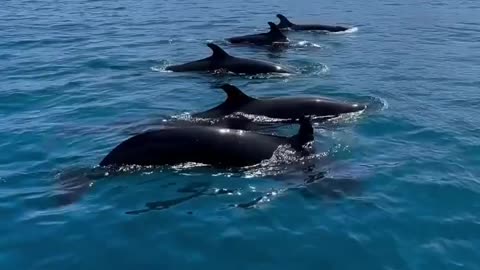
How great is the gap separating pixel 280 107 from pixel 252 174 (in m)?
3.99

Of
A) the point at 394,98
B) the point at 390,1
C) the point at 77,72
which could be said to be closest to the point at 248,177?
the point at 394,98

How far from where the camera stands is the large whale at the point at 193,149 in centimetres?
1147

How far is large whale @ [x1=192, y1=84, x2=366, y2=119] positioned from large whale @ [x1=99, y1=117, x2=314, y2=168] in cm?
243

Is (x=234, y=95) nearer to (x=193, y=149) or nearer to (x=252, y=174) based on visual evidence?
(x=193, y=149)

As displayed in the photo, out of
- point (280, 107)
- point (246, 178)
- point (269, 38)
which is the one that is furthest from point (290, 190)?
point (269, 38)

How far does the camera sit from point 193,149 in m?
11.5

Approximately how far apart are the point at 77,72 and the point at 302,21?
54.5 ft

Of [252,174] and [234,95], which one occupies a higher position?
[234,95]

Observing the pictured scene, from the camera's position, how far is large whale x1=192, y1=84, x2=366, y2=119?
1431 centimetres

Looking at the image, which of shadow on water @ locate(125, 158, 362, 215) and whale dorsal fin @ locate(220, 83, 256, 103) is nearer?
shadow on water @ locate(125, 158, 362, 215)

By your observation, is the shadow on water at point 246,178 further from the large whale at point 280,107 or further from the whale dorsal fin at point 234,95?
the large whale at point 280,107

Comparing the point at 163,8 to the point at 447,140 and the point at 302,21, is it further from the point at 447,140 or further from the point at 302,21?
the point at 447,140

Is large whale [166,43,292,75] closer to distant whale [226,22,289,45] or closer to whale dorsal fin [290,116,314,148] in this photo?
distant whale [226,22,289,45]

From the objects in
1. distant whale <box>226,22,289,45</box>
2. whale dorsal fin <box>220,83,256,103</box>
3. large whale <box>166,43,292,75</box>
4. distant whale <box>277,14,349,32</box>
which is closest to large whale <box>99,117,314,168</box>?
whale dorsal fin <box>220,83,256,103</box>
